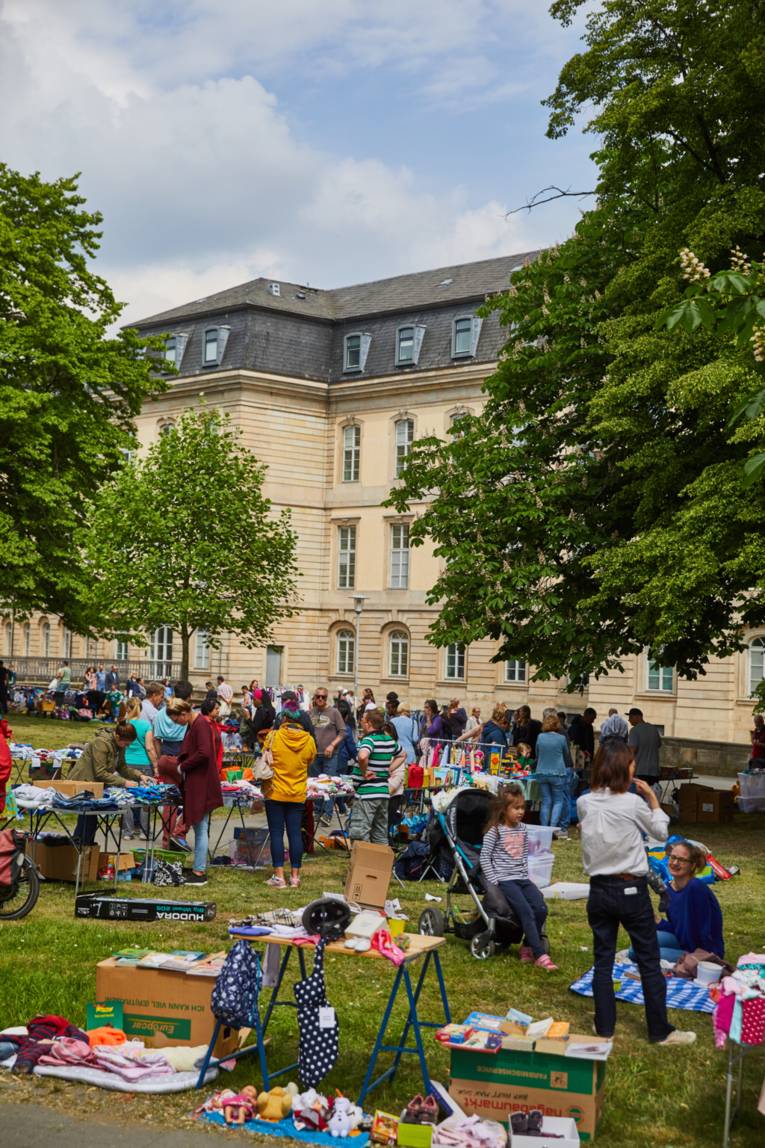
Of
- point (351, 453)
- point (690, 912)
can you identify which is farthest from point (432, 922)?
point (351, 453)

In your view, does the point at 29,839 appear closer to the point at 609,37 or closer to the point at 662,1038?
the point at 662,1038

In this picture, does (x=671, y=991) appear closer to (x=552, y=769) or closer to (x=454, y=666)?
(x=552, y=769)

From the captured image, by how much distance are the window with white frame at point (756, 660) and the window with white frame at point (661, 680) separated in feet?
8.23

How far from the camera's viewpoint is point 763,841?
20594 mm

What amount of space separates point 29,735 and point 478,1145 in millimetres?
25155

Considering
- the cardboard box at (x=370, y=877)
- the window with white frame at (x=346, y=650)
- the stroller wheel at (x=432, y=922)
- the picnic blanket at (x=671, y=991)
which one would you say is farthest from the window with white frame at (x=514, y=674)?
the picnic blanket at (x=671, y=991)

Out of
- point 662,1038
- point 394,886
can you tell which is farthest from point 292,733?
point 662,1038

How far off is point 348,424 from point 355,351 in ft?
9.52

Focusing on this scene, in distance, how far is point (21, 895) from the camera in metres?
12.1

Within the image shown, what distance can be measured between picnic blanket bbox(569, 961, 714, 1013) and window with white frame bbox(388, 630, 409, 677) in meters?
43.4

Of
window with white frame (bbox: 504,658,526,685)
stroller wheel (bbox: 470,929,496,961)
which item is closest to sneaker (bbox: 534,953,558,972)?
stroller wheel (bbox: 470,929,496,961)

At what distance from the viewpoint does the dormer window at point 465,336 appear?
52.5 metres

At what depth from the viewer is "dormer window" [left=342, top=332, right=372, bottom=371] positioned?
56.1 metres

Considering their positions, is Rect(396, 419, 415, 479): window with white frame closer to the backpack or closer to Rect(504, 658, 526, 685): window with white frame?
Rect(504, 658, 526, 685): window with white frame
